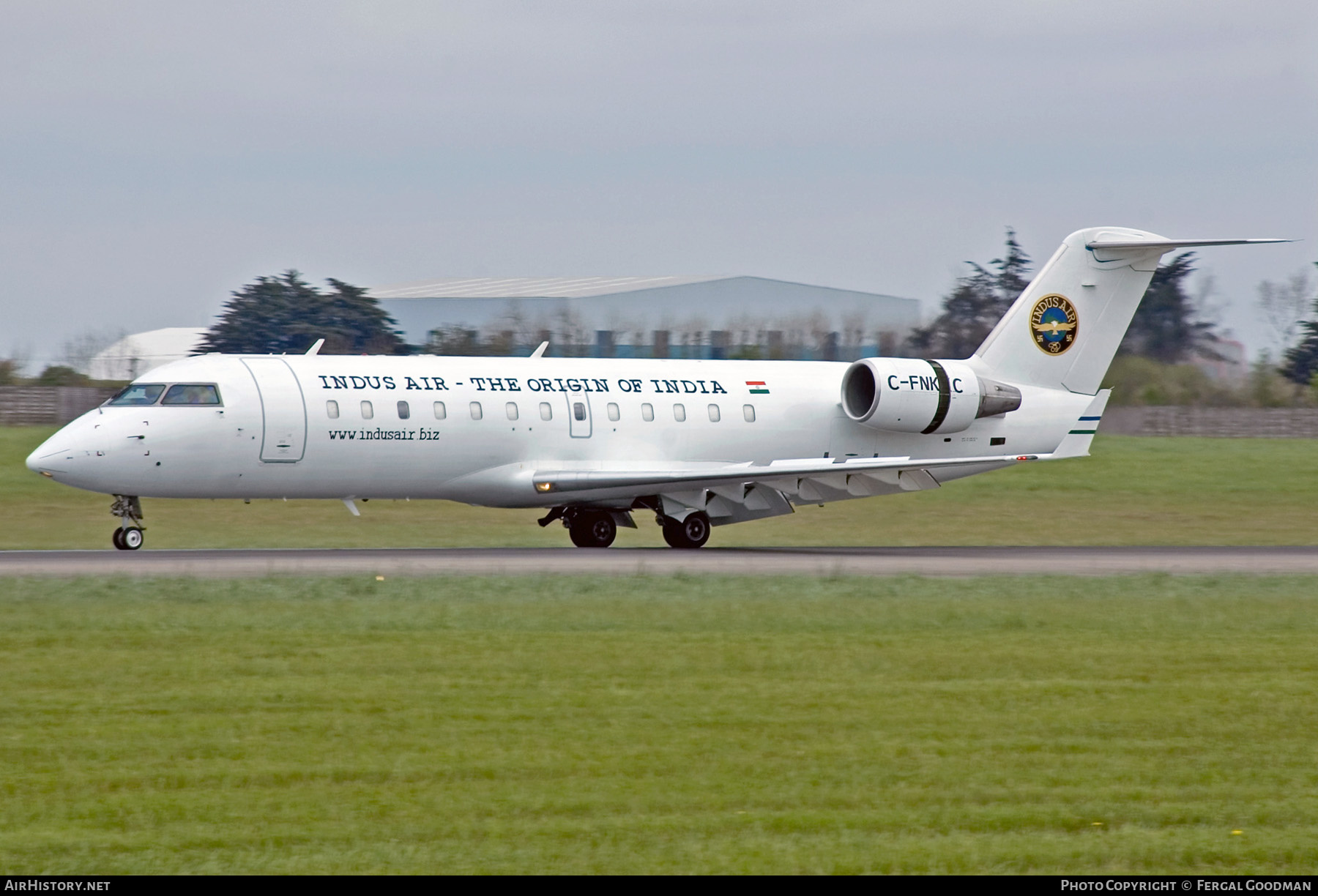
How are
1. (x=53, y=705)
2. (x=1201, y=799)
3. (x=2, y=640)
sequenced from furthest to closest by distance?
(x=2, y=640) → (x=53, y=705) → (x=1201, y=799)

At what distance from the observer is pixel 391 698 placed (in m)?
12.0

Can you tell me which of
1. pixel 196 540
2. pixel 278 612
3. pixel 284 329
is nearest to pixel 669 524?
pixel 196 540

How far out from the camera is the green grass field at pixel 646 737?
8172 mm

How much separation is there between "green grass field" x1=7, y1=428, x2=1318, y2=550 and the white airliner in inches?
143

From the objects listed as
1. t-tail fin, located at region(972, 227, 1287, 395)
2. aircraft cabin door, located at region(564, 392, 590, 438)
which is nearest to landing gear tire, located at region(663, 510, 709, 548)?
aircraft cabin door, located at region(564, 392, 590, 438)

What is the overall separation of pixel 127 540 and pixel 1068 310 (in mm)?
16419

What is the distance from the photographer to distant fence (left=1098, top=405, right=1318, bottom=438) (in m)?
50.0

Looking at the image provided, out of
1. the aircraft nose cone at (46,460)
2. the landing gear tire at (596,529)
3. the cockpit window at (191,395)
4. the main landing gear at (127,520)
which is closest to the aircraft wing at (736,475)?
the landing gear tire at (596,529)

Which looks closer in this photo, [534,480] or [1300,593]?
[1300,593]

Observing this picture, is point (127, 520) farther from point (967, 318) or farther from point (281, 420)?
point (967, 318)

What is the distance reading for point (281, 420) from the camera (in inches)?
950

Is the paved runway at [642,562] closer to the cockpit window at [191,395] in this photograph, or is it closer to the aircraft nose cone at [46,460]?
the aircraft nose cone at [46,460]
